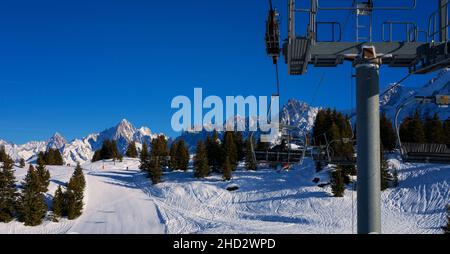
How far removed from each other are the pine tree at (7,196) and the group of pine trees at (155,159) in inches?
882

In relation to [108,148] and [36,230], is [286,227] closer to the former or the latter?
[36,230]

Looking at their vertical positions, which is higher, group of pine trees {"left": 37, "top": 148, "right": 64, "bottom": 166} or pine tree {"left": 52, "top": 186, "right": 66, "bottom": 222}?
group of pine trees {"left": 37, "top": 148, "right": 64, "bottom": 166}

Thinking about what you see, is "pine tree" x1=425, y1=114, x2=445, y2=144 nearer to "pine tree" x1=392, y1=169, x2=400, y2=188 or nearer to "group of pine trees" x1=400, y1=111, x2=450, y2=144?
"group of pine trees" x1=400, y1=111, x2=450, y2=144

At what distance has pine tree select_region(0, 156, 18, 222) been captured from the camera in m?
57.9

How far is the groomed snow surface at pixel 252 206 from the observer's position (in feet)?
169

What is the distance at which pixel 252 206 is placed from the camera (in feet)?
204

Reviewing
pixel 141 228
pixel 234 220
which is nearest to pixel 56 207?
pixel 141 228

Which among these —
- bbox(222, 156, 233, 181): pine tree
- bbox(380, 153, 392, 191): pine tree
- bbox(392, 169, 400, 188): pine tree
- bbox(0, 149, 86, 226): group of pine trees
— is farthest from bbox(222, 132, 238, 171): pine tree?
bbox(392, 169, 400, 188): pine tree

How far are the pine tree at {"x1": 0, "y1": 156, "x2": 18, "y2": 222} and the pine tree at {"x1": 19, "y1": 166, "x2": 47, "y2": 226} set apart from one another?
1089 millimetres

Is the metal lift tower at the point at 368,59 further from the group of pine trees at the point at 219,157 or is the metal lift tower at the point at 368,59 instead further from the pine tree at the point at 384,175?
the group of pine trees at the point at 219,157

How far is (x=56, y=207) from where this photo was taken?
61.0 m

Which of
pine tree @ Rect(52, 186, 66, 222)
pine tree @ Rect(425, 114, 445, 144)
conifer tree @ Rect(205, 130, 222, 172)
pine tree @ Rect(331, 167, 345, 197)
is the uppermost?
pine tree @ Rect(425, 114, 445, 144)

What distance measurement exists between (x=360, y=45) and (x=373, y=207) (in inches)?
97.3

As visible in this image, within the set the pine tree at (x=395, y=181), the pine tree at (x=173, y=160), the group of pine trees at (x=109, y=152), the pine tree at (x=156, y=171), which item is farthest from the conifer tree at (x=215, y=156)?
the group of pine trees at (x=109, y=152)
